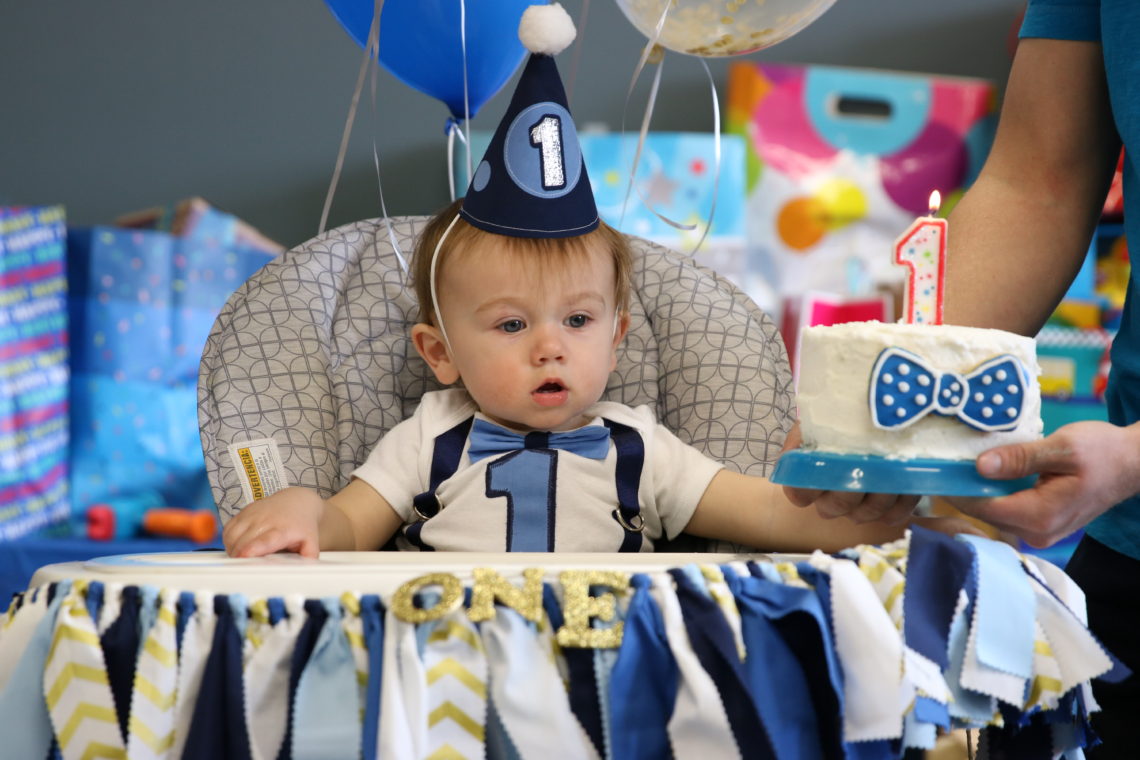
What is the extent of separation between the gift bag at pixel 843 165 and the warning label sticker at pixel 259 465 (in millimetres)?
1798

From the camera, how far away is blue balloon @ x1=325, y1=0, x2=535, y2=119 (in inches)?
53.2

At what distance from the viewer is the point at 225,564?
0.79m

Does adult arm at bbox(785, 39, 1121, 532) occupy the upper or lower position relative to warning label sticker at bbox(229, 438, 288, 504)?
upper

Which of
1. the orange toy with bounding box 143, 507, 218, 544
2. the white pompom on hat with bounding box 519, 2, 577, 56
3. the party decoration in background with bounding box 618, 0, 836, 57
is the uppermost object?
the party decoration in background with bounding box 618, 0, 836, 57

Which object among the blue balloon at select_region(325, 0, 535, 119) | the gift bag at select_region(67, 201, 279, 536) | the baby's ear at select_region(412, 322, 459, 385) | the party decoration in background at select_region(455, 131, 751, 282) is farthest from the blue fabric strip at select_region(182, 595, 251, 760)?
the party decoration in background at select_region(455, 131, 751, 282)

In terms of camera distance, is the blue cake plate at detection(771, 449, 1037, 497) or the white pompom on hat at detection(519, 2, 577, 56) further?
the white pompom on hat at detection(519, 2, 577, 56)

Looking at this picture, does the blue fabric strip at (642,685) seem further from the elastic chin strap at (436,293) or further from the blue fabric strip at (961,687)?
the elastic chin strap at (436,293)

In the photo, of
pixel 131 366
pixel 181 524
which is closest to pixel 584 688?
pixel 181 524

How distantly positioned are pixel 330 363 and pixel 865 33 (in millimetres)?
2197

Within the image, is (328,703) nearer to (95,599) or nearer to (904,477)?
(95,599)

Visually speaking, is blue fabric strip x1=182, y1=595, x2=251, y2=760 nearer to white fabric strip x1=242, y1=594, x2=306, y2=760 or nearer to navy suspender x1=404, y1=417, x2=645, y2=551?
white fabric strip x1=242, y1=594, x2=306, y2=760

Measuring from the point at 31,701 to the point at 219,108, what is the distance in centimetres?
240

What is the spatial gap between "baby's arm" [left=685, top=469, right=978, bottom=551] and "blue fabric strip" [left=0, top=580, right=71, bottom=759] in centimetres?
59

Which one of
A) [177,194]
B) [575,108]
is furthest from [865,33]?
[177,194]
